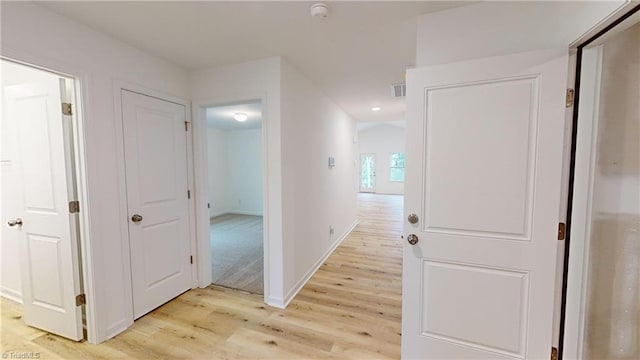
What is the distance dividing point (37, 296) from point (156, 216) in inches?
39.9

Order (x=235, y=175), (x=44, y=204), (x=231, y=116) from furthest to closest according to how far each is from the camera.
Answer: (x=235, y=175), (x=231, y=116), (x=44, y=204)

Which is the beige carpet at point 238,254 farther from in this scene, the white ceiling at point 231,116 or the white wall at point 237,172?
the white ceiling at point 231,116

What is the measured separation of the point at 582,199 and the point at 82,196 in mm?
3239

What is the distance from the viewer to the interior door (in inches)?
480

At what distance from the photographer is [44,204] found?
6.46 feet

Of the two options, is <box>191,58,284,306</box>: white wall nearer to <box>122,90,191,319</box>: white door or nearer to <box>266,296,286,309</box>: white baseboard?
<box>266,296,286,309</box>: white baseboard

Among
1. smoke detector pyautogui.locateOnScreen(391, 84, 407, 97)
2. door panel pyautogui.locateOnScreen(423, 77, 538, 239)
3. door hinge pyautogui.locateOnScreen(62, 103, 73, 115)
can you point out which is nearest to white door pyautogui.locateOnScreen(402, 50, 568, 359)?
door panel pyautogui.locateOnScreen(423, 77, 538, 239)

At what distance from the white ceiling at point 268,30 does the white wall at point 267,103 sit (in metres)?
0.12

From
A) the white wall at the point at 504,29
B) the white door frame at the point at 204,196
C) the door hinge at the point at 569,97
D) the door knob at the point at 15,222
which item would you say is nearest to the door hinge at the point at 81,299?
the door knob at the point at 15,222

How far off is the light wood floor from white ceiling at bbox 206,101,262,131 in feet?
8.65

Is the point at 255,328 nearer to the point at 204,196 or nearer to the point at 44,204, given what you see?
the point at 204,196

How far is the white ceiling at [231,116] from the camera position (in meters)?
4.37

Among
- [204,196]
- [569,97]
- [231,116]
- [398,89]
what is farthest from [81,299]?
[231,116]

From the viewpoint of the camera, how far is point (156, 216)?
94.6 inches
